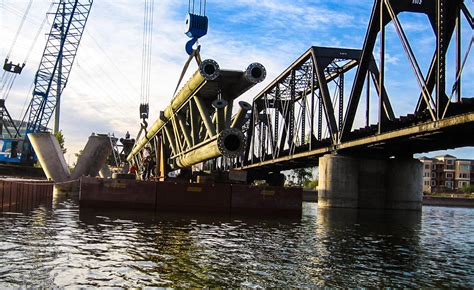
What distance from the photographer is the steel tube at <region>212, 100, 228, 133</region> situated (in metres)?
29.3

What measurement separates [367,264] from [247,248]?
412 cm

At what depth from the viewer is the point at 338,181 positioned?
183 feet

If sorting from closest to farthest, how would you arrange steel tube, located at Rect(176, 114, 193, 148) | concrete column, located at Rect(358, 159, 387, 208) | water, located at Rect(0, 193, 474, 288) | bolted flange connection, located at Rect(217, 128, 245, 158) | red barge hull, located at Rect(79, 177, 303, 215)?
water, located at Rect(0, 193, 474, 288)
bolted flange connection, located at Rect(217, 128, 245, 158)
red barge hull, located at Rect(79, 177, 303, 215)
steel tube, located at Rect(176, 114, 193, 148)
concrete column, located at Rect(358, 159, 387, 208)

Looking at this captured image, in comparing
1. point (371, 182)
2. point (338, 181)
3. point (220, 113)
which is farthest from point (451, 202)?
point (220, 113)

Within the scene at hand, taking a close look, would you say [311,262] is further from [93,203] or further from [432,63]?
[432,63]

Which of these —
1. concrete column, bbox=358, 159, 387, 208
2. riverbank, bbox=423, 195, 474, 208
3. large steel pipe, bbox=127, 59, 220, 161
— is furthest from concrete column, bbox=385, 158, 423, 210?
riverbank, bbox=423, 195, 474, 208

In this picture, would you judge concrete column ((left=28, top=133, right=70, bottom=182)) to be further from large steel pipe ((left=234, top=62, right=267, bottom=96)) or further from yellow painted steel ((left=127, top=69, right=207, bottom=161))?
large steel pipe ((left=234, top=62, right=267, bottom=96))

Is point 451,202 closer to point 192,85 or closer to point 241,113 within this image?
point 241,113

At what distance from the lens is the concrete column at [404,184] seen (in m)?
57.5

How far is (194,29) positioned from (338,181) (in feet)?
91.7

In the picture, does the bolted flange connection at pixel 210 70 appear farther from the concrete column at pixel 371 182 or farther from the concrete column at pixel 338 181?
the concrete column at pixel 371 182

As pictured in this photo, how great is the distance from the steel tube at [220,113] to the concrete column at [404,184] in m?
33.7

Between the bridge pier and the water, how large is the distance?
30.4 meters

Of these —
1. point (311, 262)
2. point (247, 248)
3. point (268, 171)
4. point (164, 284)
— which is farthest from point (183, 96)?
point (268, 171)
